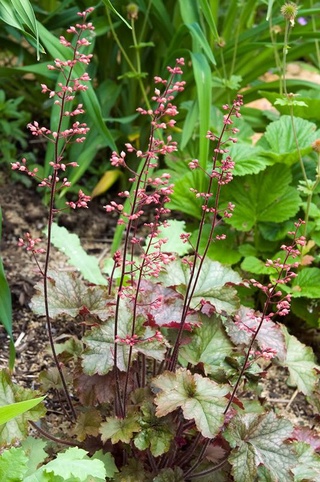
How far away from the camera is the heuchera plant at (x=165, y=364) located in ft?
5.08

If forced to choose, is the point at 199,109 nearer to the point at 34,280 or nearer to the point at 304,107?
the point at 304,107

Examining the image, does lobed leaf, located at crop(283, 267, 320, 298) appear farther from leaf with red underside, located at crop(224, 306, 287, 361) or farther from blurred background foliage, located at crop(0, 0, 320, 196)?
blurred background foliage, located at crop(0, 0, 320, 196)

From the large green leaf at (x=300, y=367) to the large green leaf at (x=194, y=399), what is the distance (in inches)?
16.0

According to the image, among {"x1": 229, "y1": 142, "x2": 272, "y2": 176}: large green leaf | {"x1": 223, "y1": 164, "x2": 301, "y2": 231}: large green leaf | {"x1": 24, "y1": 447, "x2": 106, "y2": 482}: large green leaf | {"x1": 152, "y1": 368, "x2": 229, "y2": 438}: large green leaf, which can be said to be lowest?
{"x1": 24, "y1": 447, "x2": 106, "y2": 482}: large green leaf

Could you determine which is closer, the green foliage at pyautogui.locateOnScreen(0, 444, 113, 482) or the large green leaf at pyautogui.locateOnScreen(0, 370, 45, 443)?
the green foliage at pyautogui.locateOnScreen(0, 444, 113, 482)

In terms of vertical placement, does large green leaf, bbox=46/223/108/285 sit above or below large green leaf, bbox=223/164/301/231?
below

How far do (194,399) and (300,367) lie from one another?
1.58 ft

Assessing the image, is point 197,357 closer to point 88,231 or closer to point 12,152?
point 88,231

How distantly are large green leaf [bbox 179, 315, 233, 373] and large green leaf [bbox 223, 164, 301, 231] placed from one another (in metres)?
0.72

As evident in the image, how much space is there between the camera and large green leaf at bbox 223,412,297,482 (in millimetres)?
1615

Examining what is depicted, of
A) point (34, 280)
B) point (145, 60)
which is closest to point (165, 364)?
point (34, 280)

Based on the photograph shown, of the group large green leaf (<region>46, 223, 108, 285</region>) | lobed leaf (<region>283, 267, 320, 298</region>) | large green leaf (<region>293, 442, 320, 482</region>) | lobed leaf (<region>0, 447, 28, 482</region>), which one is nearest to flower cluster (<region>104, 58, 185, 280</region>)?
lobed leaf (<region>0, 447, 28, 482</region>)

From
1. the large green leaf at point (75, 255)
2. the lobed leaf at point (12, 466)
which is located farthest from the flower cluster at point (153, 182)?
the large green leaf at point (75, 255)

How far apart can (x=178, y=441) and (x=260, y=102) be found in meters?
Answer: 2.65
